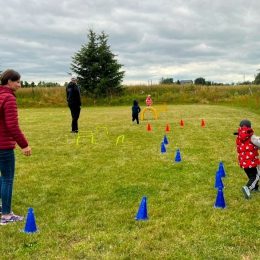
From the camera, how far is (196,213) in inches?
174

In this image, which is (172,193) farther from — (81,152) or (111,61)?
(111,61)

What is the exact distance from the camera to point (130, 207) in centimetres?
475

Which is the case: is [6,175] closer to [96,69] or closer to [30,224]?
[30,224]

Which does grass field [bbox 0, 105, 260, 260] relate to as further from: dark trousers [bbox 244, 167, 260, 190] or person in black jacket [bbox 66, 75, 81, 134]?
person in black jacket [bbox 66, 75, 81, 134]

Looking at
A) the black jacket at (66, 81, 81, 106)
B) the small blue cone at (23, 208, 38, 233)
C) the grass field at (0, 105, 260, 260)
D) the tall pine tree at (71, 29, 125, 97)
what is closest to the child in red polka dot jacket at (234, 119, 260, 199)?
the grass field at (0, 105, 260, 260)

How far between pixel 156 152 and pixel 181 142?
1.76m

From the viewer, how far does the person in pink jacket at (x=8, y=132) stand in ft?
12.8

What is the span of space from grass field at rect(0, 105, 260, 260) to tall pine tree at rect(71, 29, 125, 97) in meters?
Result: 31.3

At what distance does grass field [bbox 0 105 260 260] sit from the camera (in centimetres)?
349

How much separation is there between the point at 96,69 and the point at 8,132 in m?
36.2

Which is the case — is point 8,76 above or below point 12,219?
above

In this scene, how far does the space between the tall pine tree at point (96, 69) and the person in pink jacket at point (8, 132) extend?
3544cm

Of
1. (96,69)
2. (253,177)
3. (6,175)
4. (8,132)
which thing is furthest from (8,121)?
(96,69)

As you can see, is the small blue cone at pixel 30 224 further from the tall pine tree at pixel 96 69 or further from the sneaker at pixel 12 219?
the tall pine tree at pixel 96 69
